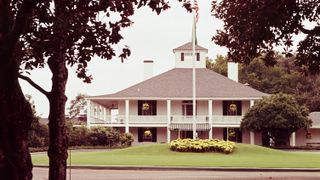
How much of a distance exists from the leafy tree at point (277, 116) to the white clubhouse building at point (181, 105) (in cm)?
319

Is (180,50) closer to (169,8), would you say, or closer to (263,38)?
(263,38)

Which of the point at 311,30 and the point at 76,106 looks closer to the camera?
the point at 311,30

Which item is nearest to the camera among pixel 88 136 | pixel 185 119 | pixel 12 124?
pixel 12 124

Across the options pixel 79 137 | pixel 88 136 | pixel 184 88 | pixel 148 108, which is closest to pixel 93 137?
pixel 88 136

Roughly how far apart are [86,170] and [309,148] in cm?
3351

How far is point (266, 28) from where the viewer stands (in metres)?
17.2

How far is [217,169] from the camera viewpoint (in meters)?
24.2

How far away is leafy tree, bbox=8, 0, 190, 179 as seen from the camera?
360 inches

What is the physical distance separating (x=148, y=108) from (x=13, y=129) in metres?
50.5

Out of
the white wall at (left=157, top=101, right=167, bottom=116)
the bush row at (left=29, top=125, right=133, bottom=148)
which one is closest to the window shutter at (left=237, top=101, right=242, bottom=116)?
the white wall at (left=157, top=101, right=167, bottom=116)

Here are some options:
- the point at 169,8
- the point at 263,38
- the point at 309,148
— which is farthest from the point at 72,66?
the point at 309,148

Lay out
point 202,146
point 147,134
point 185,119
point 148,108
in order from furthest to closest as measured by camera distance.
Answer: point 148,108 → point 147,134 → point 185,119 → point 202,146

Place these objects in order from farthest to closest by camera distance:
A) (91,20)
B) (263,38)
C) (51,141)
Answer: (263,38), (51,141), (91,20)

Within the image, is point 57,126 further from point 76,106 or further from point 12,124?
point 76,106
